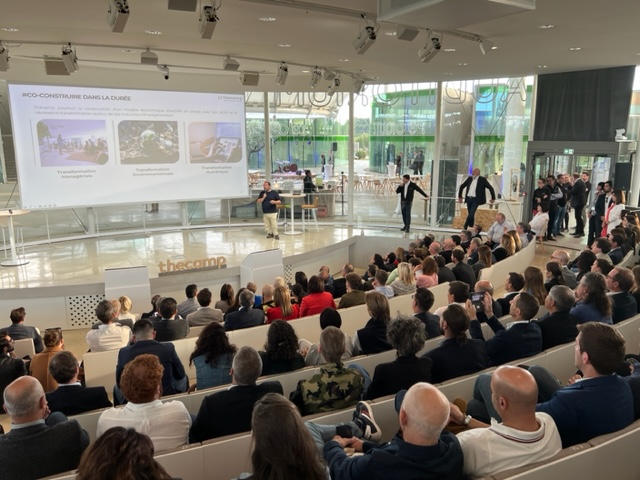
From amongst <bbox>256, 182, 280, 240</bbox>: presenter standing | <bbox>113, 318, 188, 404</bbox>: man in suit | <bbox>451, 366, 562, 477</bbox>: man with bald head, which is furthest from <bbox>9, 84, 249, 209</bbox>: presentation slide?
<bbox>451, 366, 562, 477</bbox>: man with bald head

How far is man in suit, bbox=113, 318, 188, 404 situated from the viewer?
3.62m

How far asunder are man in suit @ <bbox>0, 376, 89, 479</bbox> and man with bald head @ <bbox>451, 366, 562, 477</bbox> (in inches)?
69.7

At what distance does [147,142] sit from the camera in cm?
1073

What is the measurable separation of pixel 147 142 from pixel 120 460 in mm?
10085

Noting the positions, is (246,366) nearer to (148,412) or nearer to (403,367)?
(148,412)

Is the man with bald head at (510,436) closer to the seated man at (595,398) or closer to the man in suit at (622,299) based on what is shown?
the seated man at (595,398)

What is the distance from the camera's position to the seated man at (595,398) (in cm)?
235

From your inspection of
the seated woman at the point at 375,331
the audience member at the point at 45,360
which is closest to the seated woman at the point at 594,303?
the seated woman at the point at 375,331

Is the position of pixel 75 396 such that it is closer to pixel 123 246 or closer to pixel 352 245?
pixel 123 246

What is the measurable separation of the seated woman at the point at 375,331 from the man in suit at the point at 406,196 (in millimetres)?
8035

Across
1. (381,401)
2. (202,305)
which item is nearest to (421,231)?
(202,305)

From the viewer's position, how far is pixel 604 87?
9.92 meters

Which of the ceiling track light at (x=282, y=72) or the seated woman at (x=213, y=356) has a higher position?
the ceiling track light at (x=282, y=72)

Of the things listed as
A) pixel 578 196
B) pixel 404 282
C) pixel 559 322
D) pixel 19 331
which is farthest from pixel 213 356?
pixel 578 196
